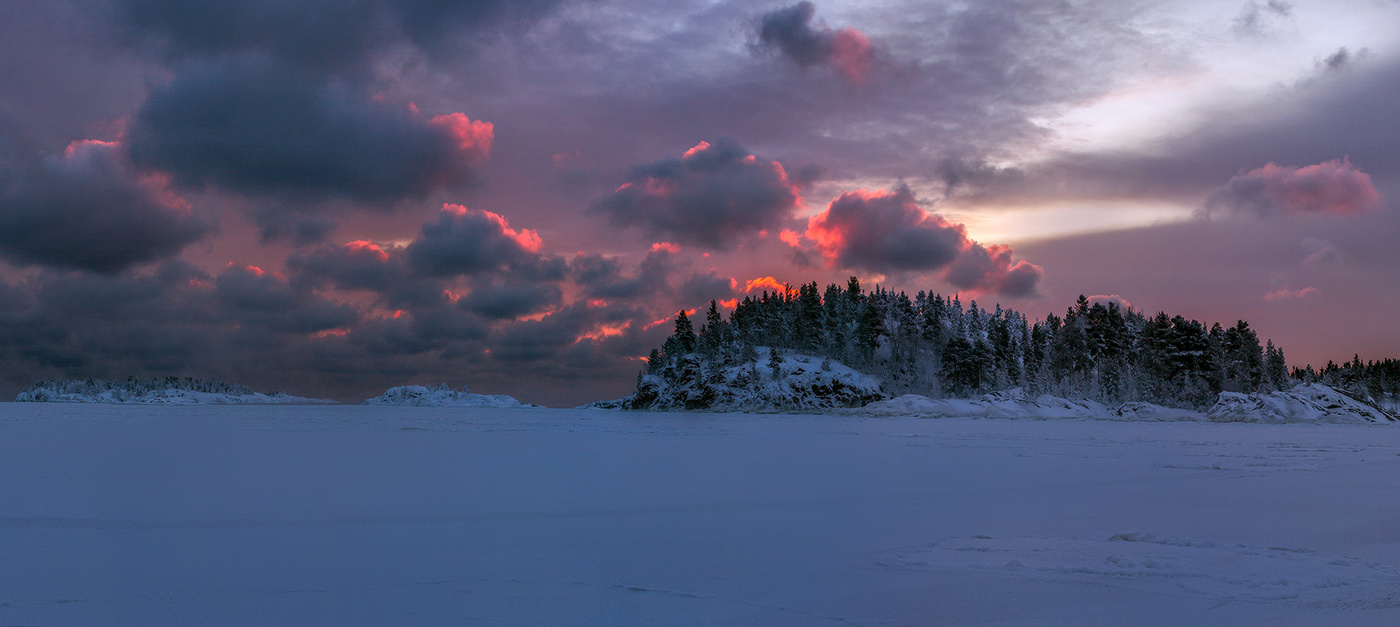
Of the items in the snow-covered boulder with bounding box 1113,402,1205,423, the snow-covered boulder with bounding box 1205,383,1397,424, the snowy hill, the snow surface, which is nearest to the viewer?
the snow-covered boulder with bounding box 1205,383,1397,424

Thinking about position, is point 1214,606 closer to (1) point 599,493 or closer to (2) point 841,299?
(1) point 599,493

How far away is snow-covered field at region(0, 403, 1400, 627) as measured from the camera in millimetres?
6785

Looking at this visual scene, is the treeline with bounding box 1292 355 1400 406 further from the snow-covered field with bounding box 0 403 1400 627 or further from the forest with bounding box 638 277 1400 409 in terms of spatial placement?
the snow-covered field with bounding box 0 403 1400 627

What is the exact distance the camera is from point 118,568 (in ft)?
27.4

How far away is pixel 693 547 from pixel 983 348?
15764 cm

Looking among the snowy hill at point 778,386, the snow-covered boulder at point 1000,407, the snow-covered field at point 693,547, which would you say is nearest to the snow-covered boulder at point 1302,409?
the snow-covered boulder at point 1000,407

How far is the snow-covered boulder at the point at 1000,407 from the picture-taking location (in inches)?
4328

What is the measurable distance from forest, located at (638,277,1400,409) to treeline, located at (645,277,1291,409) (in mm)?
263

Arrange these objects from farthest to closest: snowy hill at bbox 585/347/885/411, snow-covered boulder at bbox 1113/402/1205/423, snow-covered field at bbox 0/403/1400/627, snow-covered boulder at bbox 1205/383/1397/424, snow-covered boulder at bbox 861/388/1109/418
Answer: snowy hill at bbox 585/347/885/411, snow-covered boulder at bbox 861/388/1109/418, snow-covered boulder at bbox 1113/402/1205/423, snow-covered boulder at bbox 1205/383/1397/424, snow-covered field at bbox 0/403/1400/627

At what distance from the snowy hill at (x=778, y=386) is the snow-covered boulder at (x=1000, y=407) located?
73.6 feet

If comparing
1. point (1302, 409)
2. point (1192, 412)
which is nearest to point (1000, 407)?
point (1192, 412)

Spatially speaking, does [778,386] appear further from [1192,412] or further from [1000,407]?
[1192,412]

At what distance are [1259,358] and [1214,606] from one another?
166 meters

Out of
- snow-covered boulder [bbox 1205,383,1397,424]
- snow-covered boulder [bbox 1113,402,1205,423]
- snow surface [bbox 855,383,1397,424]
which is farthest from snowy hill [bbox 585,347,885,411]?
snow-covered boulder [bbox 1205,383,1397,424]
